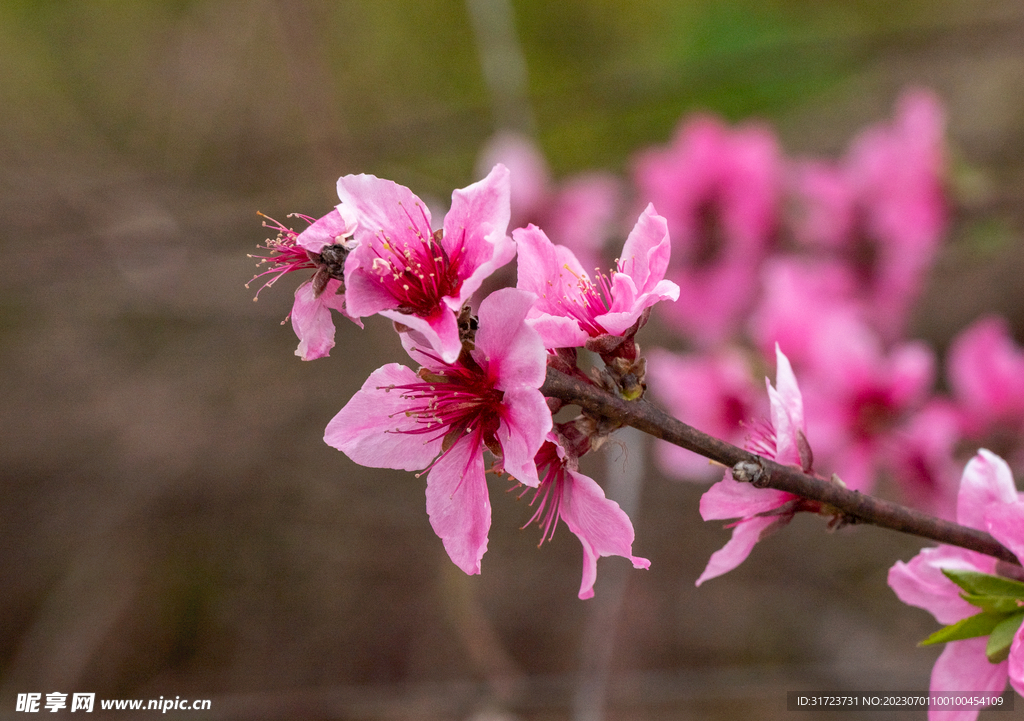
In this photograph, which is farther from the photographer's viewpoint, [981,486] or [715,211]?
[715,211]

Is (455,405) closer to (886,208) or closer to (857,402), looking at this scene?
(857,402)

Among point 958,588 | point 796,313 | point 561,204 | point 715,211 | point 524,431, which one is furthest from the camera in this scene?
point 561,204

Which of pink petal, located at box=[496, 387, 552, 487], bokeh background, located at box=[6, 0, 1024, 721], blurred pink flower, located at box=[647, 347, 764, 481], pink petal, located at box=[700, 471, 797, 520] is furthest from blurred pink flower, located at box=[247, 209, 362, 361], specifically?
bokeh background, located at box=[6, 0, 1024, 721]

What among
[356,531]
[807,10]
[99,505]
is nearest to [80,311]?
[99,505]

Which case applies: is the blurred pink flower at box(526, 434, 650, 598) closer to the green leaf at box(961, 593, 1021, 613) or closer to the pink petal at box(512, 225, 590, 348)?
the pink petal at box(512, 225, 590, 348)

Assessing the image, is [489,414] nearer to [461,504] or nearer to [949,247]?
[461,504]

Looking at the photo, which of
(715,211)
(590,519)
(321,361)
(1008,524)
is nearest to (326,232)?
(590,519)
